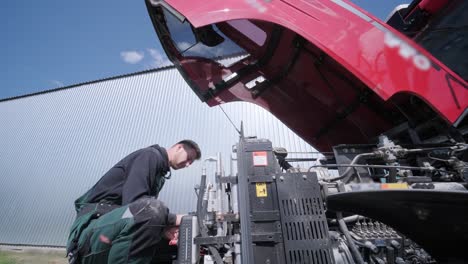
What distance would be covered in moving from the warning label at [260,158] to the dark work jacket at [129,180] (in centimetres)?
92

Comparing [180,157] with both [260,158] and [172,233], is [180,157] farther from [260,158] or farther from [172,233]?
[260,158]

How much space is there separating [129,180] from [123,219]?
0.34 metres

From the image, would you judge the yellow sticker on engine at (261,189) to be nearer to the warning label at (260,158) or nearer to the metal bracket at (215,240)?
the warning label at (260,158)

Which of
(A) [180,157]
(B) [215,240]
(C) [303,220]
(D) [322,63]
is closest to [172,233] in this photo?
(B) [215,240]

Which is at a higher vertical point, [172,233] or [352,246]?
[172,233]

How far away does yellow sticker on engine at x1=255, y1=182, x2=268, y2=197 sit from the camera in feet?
4.69

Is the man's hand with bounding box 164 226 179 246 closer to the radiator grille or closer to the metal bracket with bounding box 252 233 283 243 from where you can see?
the metal bracket with bounding box 252 233 283 243

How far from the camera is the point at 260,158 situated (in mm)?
1543

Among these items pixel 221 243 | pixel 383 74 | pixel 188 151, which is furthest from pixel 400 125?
pixel 188 151

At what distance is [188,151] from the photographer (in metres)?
2.28

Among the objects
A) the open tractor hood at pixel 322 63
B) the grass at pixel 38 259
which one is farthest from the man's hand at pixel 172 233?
the grass at pixel 38 259

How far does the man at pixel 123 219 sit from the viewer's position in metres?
1.49

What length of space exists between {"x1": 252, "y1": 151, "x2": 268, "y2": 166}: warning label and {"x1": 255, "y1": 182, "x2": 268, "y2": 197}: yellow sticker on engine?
0.14m

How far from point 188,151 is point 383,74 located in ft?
5.97
